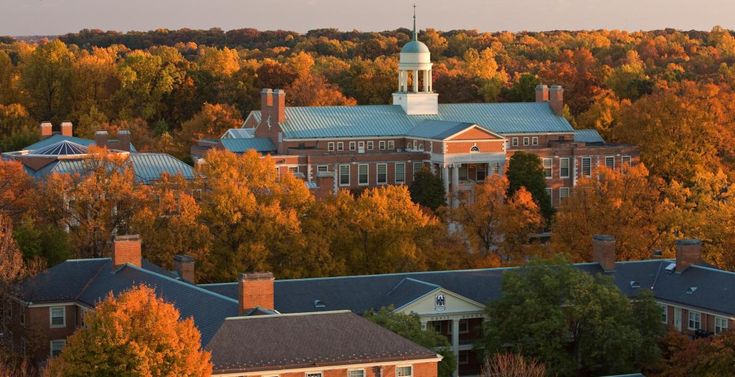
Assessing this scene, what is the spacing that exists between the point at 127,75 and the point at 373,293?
79740 mm

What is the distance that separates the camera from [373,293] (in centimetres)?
6706

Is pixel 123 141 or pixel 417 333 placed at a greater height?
pixel 123 141

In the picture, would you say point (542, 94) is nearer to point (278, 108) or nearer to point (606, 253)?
point (278, 108)

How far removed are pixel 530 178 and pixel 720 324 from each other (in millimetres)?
38985

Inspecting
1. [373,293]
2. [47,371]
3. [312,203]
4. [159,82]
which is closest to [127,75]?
[159,82]

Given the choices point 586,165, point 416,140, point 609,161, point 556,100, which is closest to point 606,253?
point 416,140

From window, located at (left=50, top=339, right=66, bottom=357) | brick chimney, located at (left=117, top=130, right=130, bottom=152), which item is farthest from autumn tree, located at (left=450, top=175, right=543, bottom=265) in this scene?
brick chimney, located at (left=117, top=130, right=130, bottom=152)

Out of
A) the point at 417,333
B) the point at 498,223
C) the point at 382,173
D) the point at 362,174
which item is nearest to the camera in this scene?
the point at 417,333

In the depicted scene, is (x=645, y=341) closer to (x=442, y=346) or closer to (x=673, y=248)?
(x=442, y=346)

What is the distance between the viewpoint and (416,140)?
11462 centimetres

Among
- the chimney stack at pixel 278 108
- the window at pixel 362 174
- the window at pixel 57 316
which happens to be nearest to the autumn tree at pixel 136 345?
the window at pixel 57 316

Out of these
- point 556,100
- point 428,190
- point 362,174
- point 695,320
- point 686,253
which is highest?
point 556,100

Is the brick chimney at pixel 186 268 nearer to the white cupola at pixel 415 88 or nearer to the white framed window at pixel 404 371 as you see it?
the white framed window at pixel 404 371

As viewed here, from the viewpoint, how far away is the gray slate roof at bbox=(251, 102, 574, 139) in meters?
115
